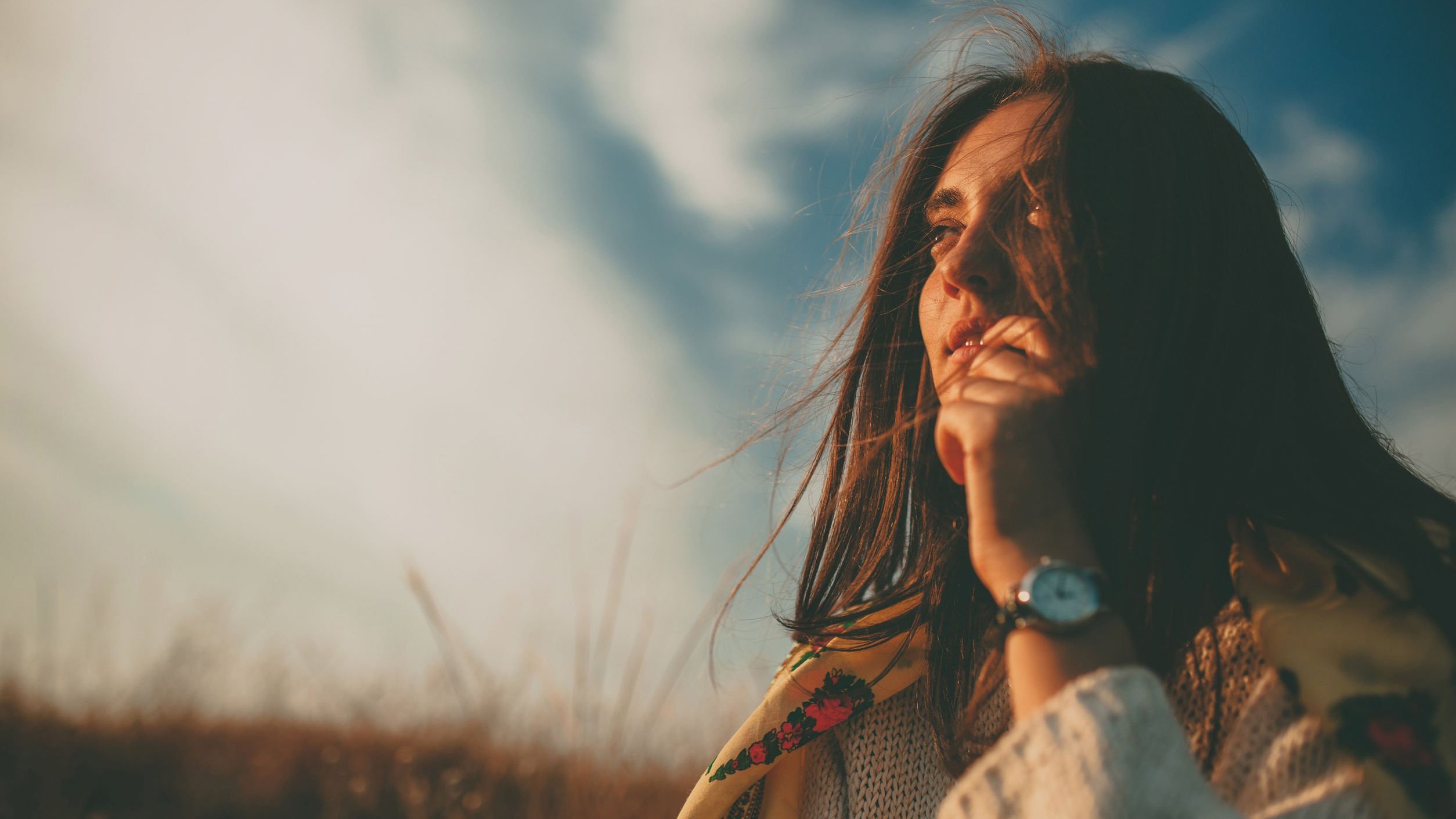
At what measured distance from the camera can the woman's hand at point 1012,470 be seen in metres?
0.93

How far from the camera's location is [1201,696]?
1036 millimetres

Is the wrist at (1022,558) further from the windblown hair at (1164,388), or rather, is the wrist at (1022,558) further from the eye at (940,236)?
the eye at (940,236)

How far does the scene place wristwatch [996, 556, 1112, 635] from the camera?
2.84ft

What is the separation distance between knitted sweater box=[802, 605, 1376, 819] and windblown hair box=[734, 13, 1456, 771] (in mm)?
71

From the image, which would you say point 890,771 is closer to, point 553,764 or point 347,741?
point 553,764

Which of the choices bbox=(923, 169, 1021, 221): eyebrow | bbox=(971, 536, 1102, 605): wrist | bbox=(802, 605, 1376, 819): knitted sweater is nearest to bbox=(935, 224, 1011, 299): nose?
bbox=(923, 169, 1021, 221): eyebrow

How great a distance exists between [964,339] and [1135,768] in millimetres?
749

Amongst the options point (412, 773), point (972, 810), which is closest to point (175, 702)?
point (412, 773)

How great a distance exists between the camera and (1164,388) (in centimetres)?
114

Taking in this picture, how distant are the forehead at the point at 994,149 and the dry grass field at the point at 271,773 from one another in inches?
101

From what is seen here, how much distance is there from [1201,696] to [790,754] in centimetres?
80

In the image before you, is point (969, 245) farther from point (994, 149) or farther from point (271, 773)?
point (271, 773)

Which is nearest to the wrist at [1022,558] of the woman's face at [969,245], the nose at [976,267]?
the woman's face at [969,245]

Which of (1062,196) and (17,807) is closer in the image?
(1062,196)
